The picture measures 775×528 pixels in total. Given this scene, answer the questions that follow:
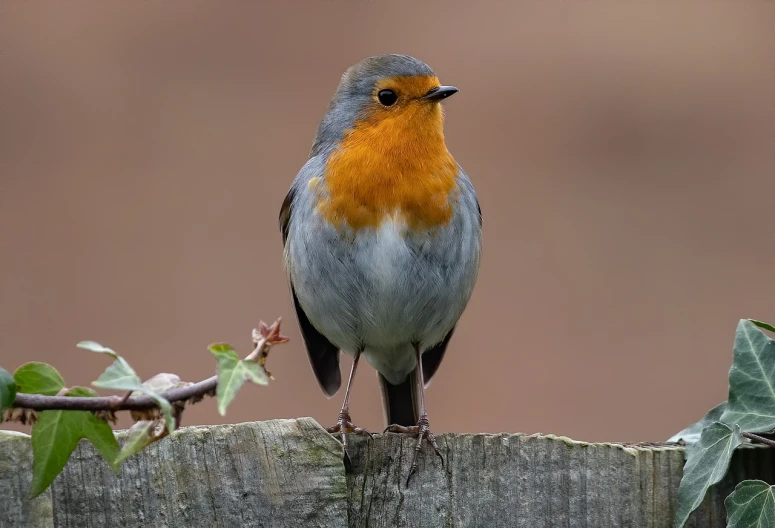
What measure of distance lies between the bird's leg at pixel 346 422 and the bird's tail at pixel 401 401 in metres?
0.25

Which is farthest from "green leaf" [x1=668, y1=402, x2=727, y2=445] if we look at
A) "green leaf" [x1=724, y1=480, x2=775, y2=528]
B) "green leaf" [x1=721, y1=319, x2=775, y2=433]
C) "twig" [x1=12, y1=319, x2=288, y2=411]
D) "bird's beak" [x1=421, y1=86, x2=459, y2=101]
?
"bird's beak" [x1=421, y1=86, x2=459, y2=101]

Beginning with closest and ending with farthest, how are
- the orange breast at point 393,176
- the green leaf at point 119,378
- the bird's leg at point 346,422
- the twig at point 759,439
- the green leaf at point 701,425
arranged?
1. the green leaf at point 119,378
2. the twig at point 759,439
3. the green leaf at point 701,425
4. the bird's leg at point 346,422
5. the orange breast at point 393,176

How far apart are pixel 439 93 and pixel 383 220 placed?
0.50 metres

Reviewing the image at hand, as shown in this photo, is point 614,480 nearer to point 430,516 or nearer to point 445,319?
point 430,516

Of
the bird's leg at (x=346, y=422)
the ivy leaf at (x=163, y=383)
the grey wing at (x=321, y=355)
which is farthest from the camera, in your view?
the grey wing at (x=321, y=355)

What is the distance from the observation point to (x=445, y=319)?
3311 mm

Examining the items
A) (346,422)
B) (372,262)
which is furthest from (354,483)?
(372,262)

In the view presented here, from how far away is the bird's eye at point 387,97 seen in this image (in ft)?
10.9

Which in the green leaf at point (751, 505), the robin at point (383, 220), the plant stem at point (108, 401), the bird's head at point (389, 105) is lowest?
the green leaf at point (751, 505)

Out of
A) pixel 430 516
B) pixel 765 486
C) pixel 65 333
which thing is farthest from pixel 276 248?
pixel 765 486

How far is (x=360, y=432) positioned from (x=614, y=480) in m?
0.57

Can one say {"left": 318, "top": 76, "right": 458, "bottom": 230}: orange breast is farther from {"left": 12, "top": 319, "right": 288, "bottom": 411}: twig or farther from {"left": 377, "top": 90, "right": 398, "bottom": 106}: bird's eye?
{"left": 12, "top": 319, "right": 288, "bottom": 411}: twig

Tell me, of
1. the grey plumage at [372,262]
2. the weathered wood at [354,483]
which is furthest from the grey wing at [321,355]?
the weathered wood at [354,483]

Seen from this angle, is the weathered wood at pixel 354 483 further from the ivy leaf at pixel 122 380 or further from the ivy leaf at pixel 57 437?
the ivy leaf at pixel 122 380
